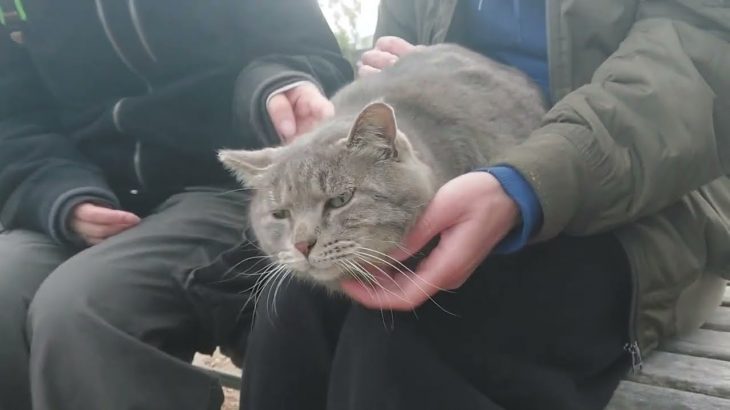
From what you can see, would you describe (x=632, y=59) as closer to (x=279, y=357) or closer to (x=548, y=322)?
(x=548, y=322)

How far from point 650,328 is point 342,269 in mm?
602

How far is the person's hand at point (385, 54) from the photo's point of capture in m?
2.03

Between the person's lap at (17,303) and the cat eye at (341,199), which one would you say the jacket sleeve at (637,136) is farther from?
the person's lap at (17,303)

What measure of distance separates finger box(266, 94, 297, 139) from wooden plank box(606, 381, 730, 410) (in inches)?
37.5

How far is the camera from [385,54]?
2043mm

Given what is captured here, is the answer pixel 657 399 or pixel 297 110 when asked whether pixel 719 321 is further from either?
pixel 297 110

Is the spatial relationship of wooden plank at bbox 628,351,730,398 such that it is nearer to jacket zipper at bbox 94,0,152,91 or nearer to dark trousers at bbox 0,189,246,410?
dark trousers at bbox 0,189,246,410

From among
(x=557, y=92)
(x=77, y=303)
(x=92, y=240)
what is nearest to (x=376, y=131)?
(x=557, y=92)

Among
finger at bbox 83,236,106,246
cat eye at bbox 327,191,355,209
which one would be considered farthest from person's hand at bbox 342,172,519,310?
finger at bbox 83,236,106,246

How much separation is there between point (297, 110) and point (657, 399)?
107cm

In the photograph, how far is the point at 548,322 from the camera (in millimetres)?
1290

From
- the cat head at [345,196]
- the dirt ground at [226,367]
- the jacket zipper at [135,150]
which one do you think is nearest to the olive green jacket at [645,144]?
the cat head at [345,196]

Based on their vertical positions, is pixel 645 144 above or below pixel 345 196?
above

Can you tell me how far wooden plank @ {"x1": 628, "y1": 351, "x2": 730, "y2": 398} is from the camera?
1.38m
